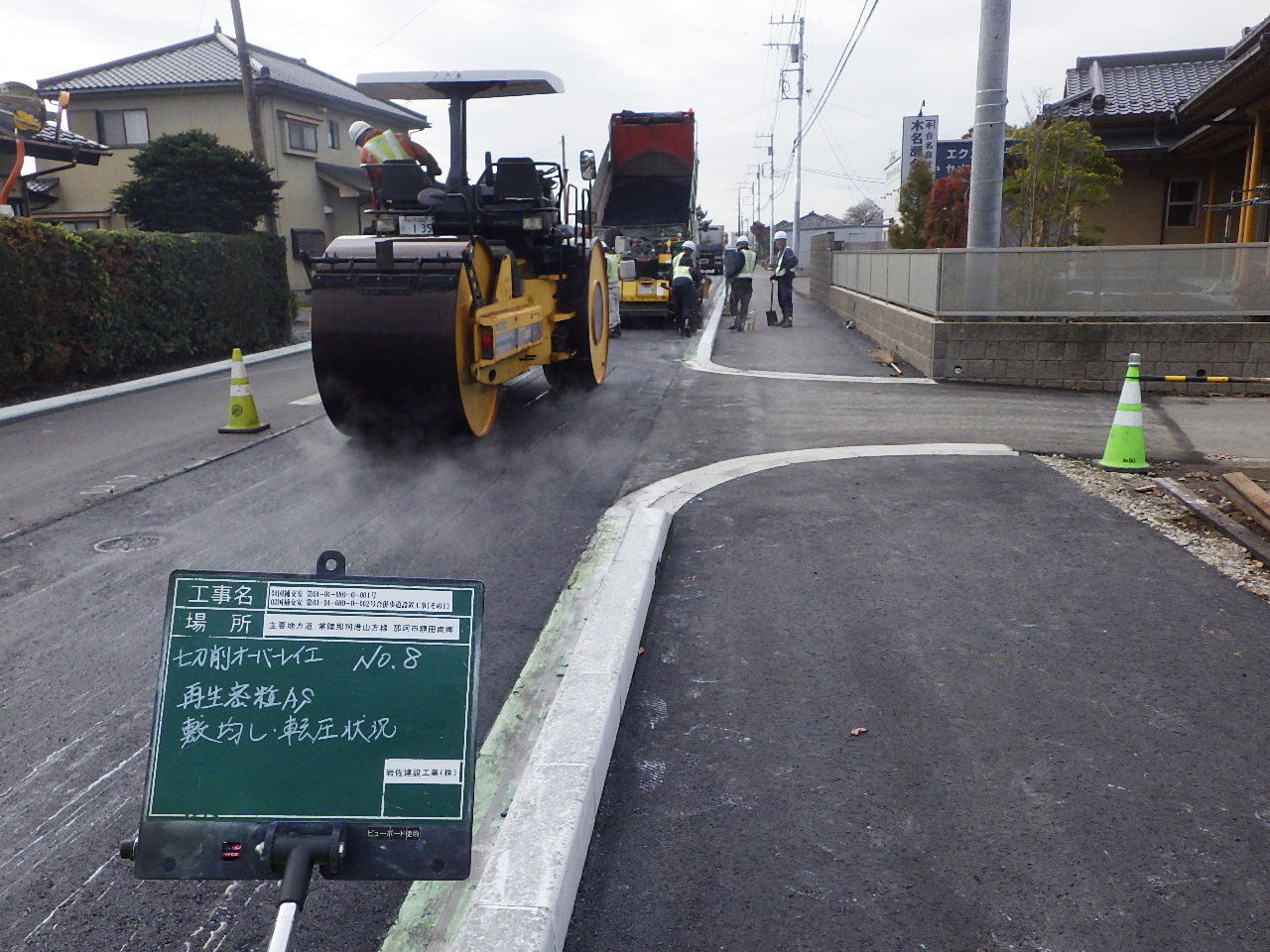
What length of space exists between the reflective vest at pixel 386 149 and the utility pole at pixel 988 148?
22.0ft

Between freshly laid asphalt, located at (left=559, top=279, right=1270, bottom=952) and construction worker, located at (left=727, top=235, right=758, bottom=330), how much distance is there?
13690 mm

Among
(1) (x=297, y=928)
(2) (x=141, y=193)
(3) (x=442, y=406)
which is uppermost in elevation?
(2) (x=141, y=193)

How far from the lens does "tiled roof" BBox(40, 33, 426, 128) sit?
28.5 metres

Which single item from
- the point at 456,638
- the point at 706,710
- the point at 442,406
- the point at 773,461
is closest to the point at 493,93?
the point at 442,406

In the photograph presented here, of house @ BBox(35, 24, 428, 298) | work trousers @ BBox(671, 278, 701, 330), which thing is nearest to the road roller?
work trousers @ BBox(671, 278, 701, 330)

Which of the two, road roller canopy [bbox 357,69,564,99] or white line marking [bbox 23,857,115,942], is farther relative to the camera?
road roller canopy [bbox 357,69,564,99]

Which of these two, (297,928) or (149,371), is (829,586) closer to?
(297,928)

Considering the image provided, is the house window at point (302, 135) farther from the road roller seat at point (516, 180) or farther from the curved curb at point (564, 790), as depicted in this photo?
the curved curb at point (564, 790)

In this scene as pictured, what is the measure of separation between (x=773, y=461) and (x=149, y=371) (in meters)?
10.2

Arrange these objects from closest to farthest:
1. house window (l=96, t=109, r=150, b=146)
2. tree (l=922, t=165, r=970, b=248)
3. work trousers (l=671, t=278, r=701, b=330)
A: work trousers (l=671, t=278, r=701, b=330)
tree (l=922, t=165, r=970, b=248)
house window (l=96, t=109, r=150, b=146)

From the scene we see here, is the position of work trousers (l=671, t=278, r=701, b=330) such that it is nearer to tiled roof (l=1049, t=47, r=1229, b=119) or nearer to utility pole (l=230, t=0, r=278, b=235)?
utility pole (l=230, t=0, r=278, b=235)

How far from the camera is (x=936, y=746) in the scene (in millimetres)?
3770

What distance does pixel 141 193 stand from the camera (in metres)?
20.9

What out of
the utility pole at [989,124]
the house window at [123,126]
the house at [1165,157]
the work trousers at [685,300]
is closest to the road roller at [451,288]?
the utility pole at [989,124]
